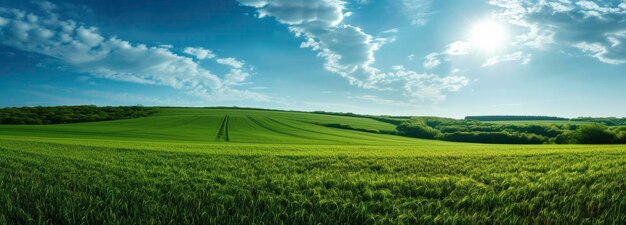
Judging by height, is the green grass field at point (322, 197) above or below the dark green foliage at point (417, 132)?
above

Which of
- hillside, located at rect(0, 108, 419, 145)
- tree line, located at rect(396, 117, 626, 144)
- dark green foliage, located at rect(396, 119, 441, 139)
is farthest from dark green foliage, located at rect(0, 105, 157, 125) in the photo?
tree line, located at rect(396, 117, 626, 144)

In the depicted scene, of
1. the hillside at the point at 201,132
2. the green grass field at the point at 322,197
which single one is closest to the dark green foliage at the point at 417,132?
the hillside at the point at 201,132

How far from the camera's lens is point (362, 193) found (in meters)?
9.23

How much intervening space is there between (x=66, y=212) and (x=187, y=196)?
97.3 inches

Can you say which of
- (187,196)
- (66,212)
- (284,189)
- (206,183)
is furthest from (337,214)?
(66,212)

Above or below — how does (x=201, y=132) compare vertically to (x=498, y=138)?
above

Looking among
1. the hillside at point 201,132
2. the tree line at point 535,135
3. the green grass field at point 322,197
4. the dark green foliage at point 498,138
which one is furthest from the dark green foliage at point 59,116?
the green grass field at point 322,197

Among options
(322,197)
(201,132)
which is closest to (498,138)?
(201,132)

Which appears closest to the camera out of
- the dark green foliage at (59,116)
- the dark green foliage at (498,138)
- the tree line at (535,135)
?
the tree line at (535,135)

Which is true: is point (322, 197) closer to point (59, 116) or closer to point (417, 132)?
point (417, 132)

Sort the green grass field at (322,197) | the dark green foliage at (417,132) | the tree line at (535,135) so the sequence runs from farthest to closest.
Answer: the dark green foliage at (417,132), the tree line at (535,135), the green grass field at (322,197)

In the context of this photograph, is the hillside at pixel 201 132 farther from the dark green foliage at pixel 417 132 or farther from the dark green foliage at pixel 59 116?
the dark green foliage at pixel 59 116

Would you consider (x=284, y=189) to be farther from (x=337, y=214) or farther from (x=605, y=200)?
(x=605, y=200)

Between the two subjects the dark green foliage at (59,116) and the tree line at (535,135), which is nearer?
the tree line at (535,135)
